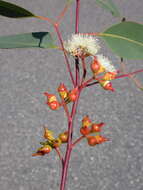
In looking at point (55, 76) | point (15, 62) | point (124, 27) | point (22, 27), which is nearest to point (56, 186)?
point (55, 76)

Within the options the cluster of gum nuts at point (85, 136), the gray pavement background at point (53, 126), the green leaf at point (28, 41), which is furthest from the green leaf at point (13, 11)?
the gray pavement background at point (53, 126)

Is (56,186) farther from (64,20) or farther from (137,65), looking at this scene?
(64,20)

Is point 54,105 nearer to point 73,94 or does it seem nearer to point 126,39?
point 73,94

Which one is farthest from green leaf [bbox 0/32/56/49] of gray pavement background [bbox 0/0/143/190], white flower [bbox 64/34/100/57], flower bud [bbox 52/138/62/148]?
gray pavement background [bbox 0/0/143/190]

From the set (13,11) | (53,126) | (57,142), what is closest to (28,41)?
(13,11)

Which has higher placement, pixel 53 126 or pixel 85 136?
pixel 85 136

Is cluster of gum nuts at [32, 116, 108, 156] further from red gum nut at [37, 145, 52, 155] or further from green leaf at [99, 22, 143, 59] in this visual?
green leaf at [99, 22, 143, 59]
